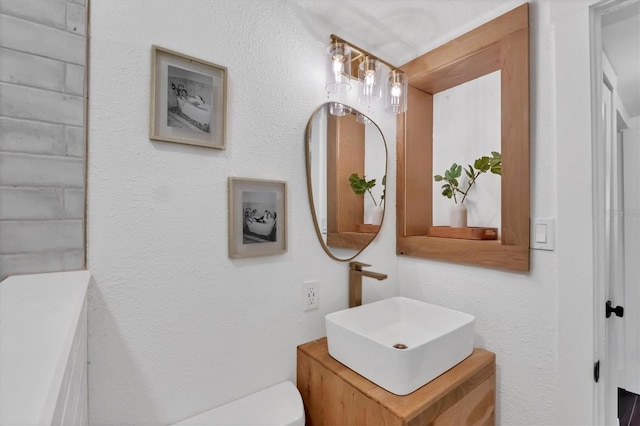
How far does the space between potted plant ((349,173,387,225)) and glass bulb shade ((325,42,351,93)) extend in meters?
0.42

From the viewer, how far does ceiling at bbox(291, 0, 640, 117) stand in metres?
1.19

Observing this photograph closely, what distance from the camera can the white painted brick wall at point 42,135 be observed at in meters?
0.71

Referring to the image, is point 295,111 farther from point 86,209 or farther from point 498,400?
point 498,400

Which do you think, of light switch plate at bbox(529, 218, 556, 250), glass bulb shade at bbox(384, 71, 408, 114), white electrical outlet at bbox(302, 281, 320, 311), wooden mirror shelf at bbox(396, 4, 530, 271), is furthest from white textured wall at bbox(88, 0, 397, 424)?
light switch plate at bbox(529, 218, 556, 250)

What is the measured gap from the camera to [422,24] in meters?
1.38

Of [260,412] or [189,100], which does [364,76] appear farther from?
[260,412]

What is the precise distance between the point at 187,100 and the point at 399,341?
4.25 ft

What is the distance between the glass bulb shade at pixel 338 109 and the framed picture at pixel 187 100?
493 millimetres

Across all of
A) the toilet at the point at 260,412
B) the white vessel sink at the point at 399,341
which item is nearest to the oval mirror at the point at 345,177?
the white vessel sink at the point at 399,341

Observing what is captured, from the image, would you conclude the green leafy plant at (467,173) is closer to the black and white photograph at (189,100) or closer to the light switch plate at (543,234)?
the light switch plate at (543,234)

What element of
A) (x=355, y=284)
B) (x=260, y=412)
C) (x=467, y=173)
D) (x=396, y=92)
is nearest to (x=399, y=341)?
(x=355, y=284)

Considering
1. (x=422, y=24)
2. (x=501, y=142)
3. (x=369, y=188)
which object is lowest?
(x=369, y=188)

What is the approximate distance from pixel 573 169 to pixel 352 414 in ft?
3.68

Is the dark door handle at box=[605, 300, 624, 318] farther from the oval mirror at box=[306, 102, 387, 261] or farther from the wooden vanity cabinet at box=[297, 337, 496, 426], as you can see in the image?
the oval mirror at box=[306, 102, 387, 261]
